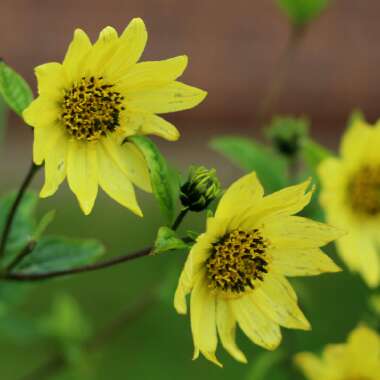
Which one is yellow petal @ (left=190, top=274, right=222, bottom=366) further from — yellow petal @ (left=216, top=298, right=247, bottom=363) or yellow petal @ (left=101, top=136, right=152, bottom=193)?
yellow petal @ (left=101, top=136, right=152, bottom=193)

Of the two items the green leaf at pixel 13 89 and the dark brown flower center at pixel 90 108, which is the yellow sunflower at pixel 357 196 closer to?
the dark brown flower center at pixel 90 108

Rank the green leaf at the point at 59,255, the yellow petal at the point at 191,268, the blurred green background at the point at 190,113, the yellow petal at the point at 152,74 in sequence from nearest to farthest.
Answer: the yellow petal at the point at 191,268, the yellow petal at the point at 152,74, the green leaf at the point at 59,255, the blurred green background at the point at 190,113

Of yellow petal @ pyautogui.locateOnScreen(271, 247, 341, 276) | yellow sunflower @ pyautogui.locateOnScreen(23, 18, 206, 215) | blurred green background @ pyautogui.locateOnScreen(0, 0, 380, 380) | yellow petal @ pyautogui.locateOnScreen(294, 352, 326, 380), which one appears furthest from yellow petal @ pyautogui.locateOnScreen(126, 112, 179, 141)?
blurred green background @ pyautogui.locateOnScreen(0, 0, 380, 380)

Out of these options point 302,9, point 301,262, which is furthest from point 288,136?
point 301,262

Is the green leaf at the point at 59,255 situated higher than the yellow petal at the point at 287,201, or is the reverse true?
the yellow petal at the point at 287,201

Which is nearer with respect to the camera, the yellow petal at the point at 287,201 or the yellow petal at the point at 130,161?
the yellow petal at the point at 287,201

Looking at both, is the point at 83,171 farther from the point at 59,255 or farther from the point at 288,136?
the point at 288,136

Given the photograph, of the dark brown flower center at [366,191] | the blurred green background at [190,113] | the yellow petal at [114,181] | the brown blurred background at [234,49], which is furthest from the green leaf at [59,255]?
the brown blurred background at [234,49]

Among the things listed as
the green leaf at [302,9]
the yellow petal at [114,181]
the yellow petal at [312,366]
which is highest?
the green leaf at [302,9]
